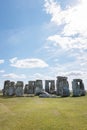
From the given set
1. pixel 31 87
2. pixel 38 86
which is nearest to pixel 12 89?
pixel 38 86

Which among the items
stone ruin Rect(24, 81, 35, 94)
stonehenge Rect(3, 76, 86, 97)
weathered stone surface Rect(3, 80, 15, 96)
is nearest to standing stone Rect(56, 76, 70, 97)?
stonehenge Rect(3, 76, 86, 97)

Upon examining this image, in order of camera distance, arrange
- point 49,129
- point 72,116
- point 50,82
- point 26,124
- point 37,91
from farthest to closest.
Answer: point 50,82, point 37,91, point 72,116, point 26,124, point 49,129

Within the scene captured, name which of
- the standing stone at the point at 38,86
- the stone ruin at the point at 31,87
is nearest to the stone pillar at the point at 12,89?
the standing stone at the point at 38,86

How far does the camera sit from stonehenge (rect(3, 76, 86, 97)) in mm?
41756

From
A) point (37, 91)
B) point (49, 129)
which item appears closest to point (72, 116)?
point (49, 129)

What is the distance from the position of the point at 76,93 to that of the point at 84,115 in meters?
22.1

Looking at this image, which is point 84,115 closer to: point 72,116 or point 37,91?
point 72,116

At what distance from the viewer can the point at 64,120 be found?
17.2 m

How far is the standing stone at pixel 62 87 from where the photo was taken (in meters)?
42.1

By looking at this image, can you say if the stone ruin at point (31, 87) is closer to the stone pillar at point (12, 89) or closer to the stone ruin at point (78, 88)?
the stone pillar at point (12, 89)

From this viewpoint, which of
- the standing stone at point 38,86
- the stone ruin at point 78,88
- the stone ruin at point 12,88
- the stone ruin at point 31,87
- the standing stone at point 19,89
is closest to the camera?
the stone ruin at point 78,88

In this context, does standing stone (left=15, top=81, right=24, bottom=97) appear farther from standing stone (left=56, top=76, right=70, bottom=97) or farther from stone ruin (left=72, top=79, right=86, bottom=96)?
stone ruin (left=72, top=79, right=86, bottom=96)

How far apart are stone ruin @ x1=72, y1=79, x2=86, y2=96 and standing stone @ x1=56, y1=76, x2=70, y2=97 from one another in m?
1.41

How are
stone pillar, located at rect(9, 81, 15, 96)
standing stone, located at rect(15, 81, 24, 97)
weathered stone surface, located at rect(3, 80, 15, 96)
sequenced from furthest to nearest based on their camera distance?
weathered stone surface, located at rect(3, 80, 15, 96) < stone pillar, located at rect(9, 81, 15, 96) < standing stone, located at rect(15, 81, 24, 97)
